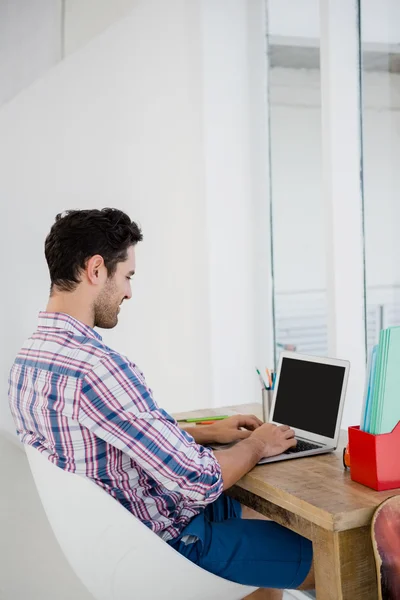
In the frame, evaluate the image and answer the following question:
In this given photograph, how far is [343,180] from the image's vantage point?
251 centimetres

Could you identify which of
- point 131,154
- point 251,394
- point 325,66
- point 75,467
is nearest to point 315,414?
point 75,467

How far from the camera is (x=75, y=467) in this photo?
4.87 ft

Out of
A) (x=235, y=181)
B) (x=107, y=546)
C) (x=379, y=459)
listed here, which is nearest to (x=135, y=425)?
(x=107, y=546)

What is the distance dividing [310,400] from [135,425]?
0.56m

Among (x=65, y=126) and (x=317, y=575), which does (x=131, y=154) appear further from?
(x=317, y=575)

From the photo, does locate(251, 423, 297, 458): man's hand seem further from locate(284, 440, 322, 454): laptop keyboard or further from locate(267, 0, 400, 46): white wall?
locate(267, 0, 400, 46): white wall

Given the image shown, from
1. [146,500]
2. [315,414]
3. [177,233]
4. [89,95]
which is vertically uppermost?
[89,95]

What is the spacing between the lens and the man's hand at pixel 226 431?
Result: 1.84 m

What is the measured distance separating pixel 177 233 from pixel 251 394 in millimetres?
850

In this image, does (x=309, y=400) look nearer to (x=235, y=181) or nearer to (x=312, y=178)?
(x=312, y=178)

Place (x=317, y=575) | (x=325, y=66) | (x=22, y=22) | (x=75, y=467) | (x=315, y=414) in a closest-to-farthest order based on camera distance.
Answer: (x=317, y=575) < (x=75, y=467) < (x=315, y=414) < (x=325, y=66) < (x=22, y=22)

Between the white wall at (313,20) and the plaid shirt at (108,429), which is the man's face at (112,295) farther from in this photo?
the white wall at (313,20)

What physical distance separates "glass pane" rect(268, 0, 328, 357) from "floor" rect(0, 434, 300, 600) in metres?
1.18

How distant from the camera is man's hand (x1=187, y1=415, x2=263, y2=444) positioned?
1845 millimetres
